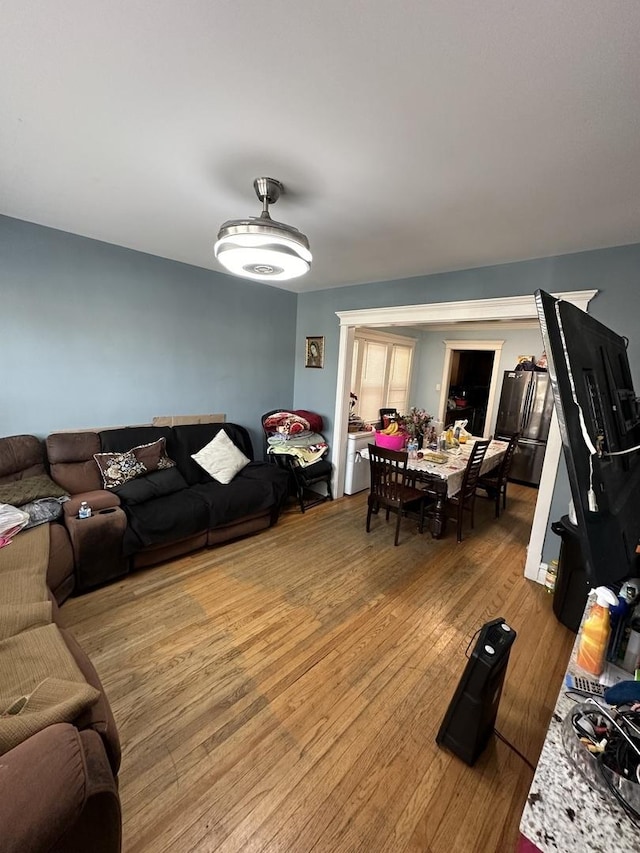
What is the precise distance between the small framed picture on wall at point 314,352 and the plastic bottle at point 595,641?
3543 millimetres

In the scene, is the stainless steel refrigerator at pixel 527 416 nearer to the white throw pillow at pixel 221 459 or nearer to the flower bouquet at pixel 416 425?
the flower bouquet at pixel 416 425

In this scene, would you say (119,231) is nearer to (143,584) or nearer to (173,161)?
(173,161)

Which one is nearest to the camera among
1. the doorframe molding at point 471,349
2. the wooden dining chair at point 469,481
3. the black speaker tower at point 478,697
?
the black speaker tower at point 478,697

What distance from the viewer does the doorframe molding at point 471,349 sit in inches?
228

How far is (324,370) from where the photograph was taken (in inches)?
167

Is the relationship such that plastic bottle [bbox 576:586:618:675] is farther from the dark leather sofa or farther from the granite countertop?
the dark leather sofa

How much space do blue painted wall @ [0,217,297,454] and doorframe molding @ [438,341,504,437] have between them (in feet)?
11.2

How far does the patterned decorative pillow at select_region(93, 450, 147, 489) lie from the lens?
283cm

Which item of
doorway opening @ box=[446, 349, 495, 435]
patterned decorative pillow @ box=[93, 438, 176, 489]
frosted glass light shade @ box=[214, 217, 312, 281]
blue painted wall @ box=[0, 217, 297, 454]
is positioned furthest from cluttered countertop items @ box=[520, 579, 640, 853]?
doorway opening @ box=[446, 349, 495, 435]

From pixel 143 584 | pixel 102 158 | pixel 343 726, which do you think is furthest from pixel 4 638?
pixel 102 158

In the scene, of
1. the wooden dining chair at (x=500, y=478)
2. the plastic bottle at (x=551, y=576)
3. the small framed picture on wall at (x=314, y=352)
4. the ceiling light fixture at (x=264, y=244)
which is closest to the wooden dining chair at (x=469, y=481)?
the wooden dining chair at (x=500, y=478)

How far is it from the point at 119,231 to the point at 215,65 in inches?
76.6

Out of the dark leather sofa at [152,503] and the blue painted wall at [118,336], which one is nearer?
the dark leather sofa at [152,503]

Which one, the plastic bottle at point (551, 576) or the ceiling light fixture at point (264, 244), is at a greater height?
the ceiling light fixture at point (264, 244)
